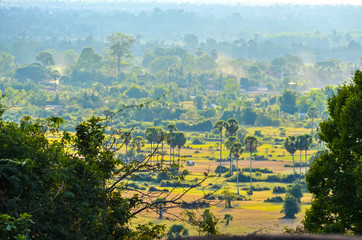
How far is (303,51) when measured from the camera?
654 ft

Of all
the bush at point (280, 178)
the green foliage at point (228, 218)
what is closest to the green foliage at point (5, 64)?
the bush at point (280, 178)

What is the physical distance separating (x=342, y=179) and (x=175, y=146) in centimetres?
5255

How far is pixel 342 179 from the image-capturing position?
14.3 metres

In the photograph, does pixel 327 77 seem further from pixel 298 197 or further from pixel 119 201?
pixel 119 201

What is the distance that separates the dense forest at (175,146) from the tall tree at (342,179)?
3 cm

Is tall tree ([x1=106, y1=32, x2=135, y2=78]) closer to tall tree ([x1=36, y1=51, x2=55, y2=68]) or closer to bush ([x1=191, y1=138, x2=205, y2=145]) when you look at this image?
tall tree ([x1=36, y1=51, x2=55, y2=68])

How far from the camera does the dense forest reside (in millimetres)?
9500

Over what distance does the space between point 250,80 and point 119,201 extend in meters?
125

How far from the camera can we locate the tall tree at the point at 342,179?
14.0 meters

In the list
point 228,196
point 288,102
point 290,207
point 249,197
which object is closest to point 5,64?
point 288,102

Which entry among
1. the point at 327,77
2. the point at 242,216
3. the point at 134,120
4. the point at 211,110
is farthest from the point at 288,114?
the point at 242,216

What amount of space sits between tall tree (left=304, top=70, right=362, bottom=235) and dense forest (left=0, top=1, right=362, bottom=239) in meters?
0.03

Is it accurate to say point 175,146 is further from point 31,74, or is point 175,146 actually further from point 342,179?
point 31,74

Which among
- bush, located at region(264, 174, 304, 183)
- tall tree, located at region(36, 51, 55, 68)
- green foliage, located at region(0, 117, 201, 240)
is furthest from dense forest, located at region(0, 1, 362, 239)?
tall tree, located at region(36, 51, 55, 68)
